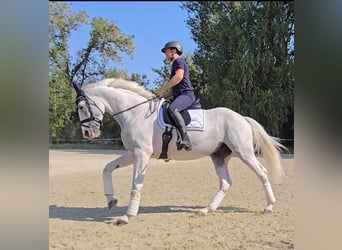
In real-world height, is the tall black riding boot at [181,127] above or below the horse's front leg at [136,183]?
above

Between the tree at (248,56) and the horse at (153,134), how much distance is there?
7.1 inches

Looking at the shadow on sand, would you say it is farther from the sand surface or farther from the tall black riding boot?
the tall black riding boot

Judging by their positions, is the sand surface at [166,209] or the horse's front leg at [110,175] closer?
the sand surface at [166,209]

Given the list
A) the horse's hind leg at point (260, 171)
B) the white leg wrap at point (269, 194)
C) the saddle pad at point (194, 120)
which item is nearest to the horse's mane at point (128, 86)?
the saddle pad at point (194, 120)

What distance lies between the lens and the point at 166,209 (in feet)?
11.4

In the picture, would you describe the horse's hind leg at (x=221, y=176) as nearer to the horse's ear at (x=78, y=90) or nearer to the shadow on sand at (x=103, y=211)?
the shadow on sand at (x=103, y=211)

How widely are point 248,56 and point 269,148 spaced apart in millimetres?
809

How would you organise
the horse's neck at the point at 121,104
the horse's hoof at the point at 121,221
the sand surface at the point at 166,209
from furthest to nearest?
the horse's neck at the point at 121,104, the horse's hoof at the point at 121,221, the sand surface at the point at 166,209

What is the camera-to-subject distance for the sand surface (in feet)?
9.02

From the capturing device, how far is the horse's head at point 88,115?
3.12 metres

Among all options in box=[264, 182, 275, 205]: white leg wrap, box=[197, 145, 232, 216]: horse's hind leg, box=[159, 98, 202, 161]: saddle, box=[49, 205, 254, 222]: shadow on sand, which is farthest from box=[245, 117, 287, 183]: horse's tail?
box=[159, 98, 202, 161]: saddle

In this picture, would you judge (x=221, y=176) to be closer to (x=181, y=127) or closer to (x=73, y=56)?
(x=181, y=127)
